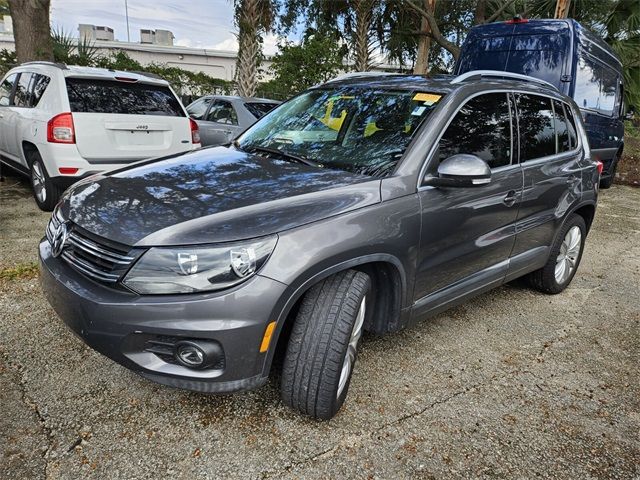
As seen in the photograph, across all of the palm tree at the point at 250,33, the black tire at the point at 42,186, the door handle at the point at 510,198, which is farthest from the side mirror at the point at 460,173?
the palm tree at the point at 250,33

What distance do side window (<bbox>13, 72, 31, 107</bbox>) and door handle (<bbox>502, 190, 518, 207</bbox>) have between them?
214 inches

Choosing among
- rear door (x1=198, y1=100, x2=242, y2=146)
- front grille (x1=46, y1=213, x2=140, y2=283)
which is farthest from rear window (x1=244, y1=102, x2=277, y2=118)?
front grille (x1=46, y1=213, x2=140, y2=283)

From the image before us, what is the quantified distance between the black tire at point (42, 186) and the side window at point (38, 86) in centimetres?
60

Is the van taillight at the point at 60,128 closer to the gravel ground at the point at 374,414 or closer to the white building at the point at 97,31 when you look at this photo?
the gravel ground at the point at 374,414

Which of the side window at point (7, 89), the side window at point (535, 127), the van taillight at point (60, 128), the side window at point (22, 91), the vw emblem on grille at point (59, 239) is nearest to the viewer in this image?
the vw emblem on grille at point (59, 239)

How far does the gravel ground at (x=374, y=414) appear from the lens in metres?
2.16

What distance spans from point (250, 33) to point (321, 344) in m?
12.0

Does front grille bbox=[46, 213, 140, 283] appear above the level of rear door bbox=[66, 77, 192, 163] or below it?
below

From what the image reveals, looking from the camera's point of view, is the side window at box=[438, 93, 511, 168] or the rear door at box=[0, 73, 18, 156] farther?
the rear door at box=[0, 73, 18, 156]

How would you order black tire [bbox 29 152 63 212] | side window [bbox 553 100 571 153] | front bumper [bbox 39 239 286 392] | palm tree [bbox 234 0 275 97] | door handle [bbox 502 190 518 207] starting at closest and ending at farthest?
1. front bumper [bbox 39 239 286 392]
2. door handle [bbox 502 190 518 207]
3. side window [bbox 553 100 571 153]
4. black tire [bbox 29 152 63 212]
5. palm tree [bbox 234 0 275 97]

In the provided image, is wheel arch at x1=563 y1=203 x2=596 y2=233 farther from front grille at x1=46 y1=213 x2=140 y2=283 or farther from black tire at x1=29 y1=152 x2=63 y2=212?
black tire at x1=29 y1=152 x2=63 y2=212

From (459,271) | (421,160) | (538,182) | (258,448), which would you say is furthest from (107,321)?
(538,182)

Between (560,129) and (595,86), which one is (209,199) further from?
(595,86)

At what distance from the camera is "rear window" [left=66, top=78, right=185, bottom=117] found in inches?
208
